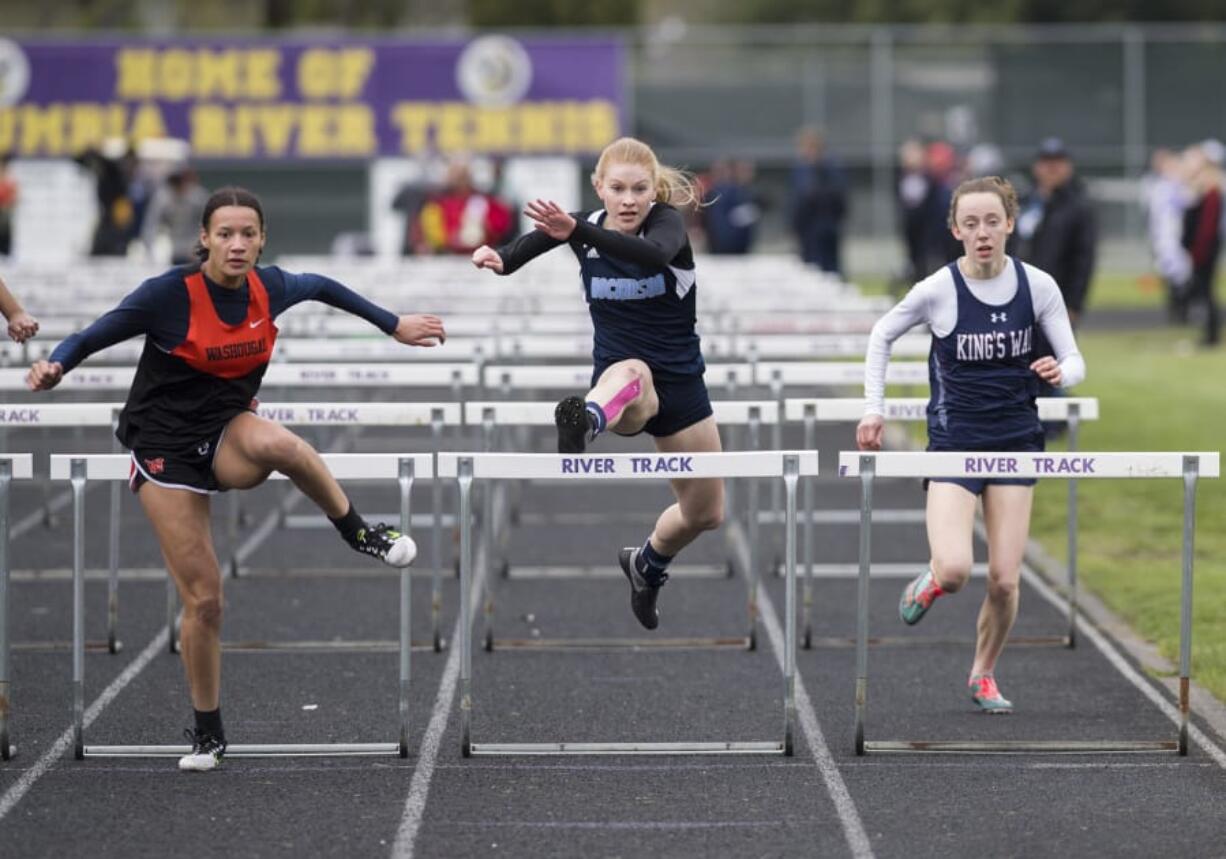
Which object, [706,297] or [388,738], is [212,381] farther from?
[706,297]

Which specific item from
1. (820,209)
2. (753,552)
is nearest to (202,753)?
(753,552)

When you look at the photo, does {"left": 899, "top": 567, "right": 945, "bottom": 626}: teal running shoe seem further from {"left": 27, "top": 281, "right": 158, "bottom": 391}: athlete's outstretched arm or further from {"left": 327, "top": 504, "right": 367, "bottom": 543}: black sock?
{"left": 27, "top": 281, "right": 158, "bottom": 391}: athlete's outstretched arm

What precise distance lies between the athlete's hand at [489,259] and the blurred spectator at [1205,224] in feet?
65.3

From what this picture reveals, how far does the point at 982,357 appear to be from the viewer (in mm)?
8070

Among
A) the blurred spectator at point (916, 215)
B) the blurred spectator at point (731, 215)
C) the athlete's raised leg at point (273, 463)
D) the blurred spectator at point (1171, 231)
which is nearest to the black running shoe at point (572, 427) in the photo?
the athlete's raised leg at point (273, 463)

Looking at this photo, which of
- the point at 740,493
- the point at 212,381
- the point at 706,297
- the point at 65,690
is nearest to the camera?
the point at 212,381

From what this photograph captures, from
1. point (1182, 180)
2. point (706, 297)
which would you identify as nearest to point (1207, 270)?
point (1182, 180)

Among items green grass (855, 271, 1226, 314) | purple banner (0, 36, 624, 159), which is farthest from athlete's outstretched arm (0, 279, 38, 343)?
purple banner (0, 36, 624, 159)

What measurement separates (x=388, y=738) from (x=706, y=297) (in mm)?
9972

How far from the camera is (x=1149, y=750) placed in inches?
308

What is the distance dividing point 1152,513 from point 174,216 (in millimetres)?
16501

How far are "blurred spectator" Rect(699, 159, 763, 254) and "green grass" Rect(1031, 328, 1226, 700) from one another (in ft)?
27.4

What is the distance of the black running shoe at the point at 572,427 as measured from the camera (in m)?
7.37

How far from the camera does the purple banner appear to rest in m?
36.2
